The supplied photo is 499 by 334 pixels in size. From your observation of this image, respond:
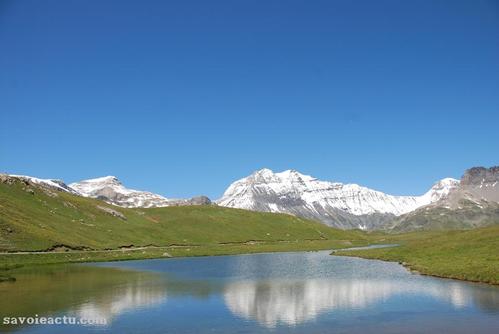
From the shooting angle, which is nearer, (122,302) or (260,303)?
(260,303)

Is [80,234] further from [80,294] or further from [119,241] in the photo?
[80,294]

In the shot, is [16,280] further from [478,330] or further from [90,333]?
[478,330]

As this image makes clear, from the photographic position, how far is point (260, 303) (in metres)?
49.3

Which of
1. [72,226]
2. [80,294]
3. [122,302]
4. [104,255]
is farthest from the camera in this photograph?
[72,226]

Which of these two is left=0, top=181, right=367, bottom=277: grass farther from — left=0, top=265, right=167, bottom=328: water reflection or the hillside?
left=0, top=265, right=167, bottom=328: water reflection

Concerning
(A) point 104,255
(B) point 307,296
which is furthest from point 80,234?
(B) point 307,296

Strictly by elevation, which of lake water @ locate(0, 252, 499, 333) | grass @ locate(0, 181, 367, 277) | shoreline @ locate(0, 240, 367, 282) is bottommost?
lake water @ locate(0, 252, 499, 333)

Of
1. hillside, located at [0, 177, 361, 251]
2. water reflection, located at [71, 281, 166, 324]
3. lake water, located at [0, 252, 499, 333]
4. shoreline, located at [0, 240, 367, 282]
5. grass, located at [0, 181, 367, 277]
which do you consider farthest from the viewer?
hillside, located at [0, 177, 361, 251]

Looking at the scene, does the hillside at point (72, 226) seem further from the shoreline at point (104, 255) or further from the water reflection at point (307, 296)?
the water reflection at point (307, 296)

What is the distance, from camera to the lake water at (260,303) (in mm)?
38156

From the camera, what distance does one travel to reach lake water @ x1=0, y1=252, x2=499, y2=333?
125 feet

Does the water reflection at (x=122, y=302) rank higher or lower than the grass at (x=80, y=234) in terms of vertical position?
lower

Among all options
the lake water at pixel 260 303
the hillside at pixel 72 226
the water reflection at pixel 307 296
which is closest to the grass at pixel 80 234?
the hillside at pixel 72 226

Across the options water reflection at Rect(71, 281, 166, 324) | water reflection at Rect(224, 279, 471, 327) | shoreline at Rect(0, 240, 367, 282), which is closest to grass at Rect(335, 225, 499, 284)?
water reflection at Rect(224, 279, 471, 327)
